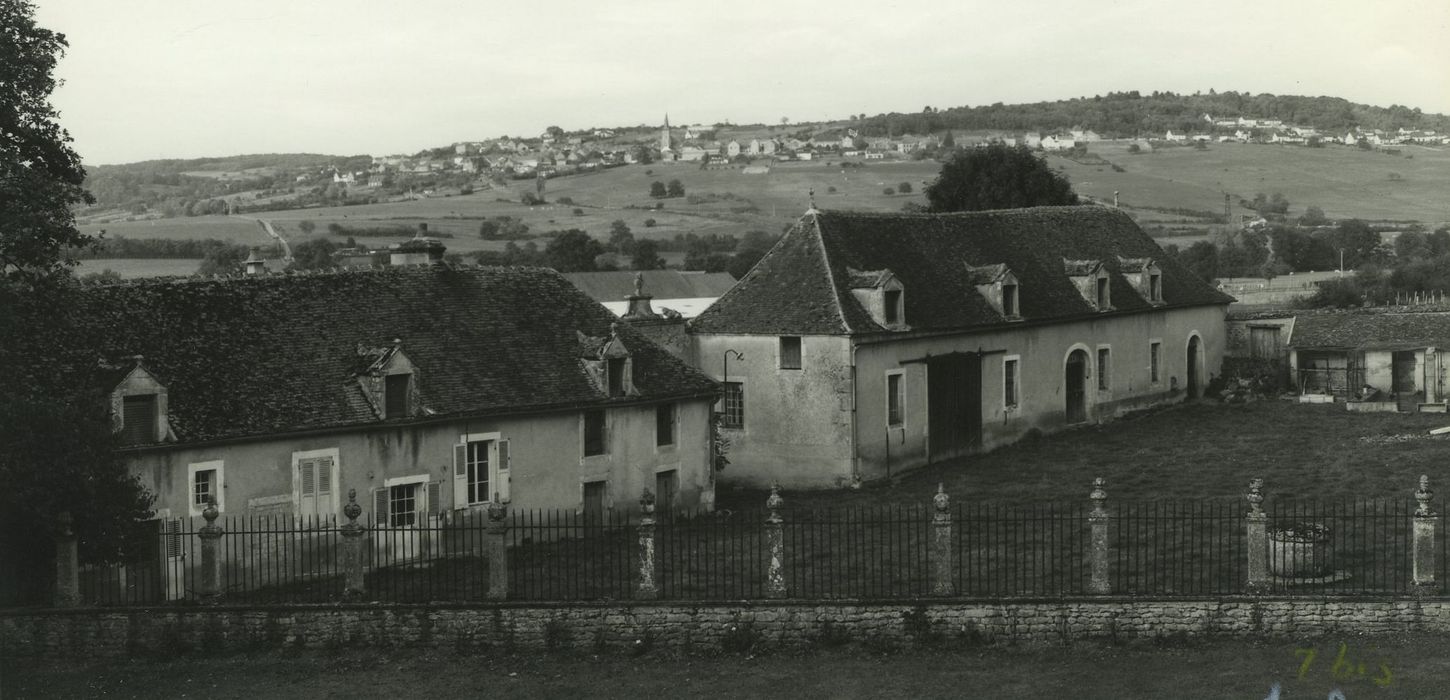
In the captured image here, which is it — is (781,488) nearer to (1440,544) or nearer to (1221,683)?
(1440,544)

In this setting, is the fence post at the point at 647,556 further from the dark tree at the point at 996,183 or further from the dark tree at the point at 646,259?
the dark tree at the point at 646,259

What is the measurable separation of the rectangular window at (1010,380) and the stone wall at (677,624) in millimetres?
24865

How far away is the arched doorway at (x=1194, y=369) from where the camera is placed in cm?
5722

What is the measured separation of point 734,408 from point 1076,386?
45.2ft

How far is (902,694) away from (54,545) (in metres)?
12.6

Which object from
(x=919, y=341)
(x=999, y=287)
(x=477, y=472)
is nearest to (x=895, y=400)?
(x=919, y=341)

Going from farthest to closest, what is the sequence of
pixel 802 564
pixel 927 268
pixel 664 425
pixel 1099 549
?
pixel 927 268 → pixel 664 425 → pixel 802 564 → pixel 1099 549

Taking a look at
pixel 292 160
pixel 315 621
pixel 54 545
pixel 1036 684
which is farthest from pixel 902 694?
pixel 292 160

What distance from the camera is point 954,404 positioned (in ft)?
144

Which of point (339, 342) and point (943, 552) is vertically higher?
point (339, 342)

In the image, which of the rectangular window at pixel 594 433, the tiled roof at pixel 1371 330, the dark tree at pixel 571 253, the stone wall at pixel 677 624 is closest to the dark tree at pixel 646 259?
the dark tree at pixel 571 253

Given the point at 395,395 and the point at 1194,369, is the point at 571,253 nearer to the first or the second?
the point at 1194,369

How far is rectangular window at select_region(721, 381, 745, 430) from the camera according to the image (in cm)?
4178

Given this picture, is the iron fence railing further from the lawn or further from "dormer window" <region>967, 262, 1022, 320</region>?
"dormer window" <region>967, 262, 1022, 320</region>
